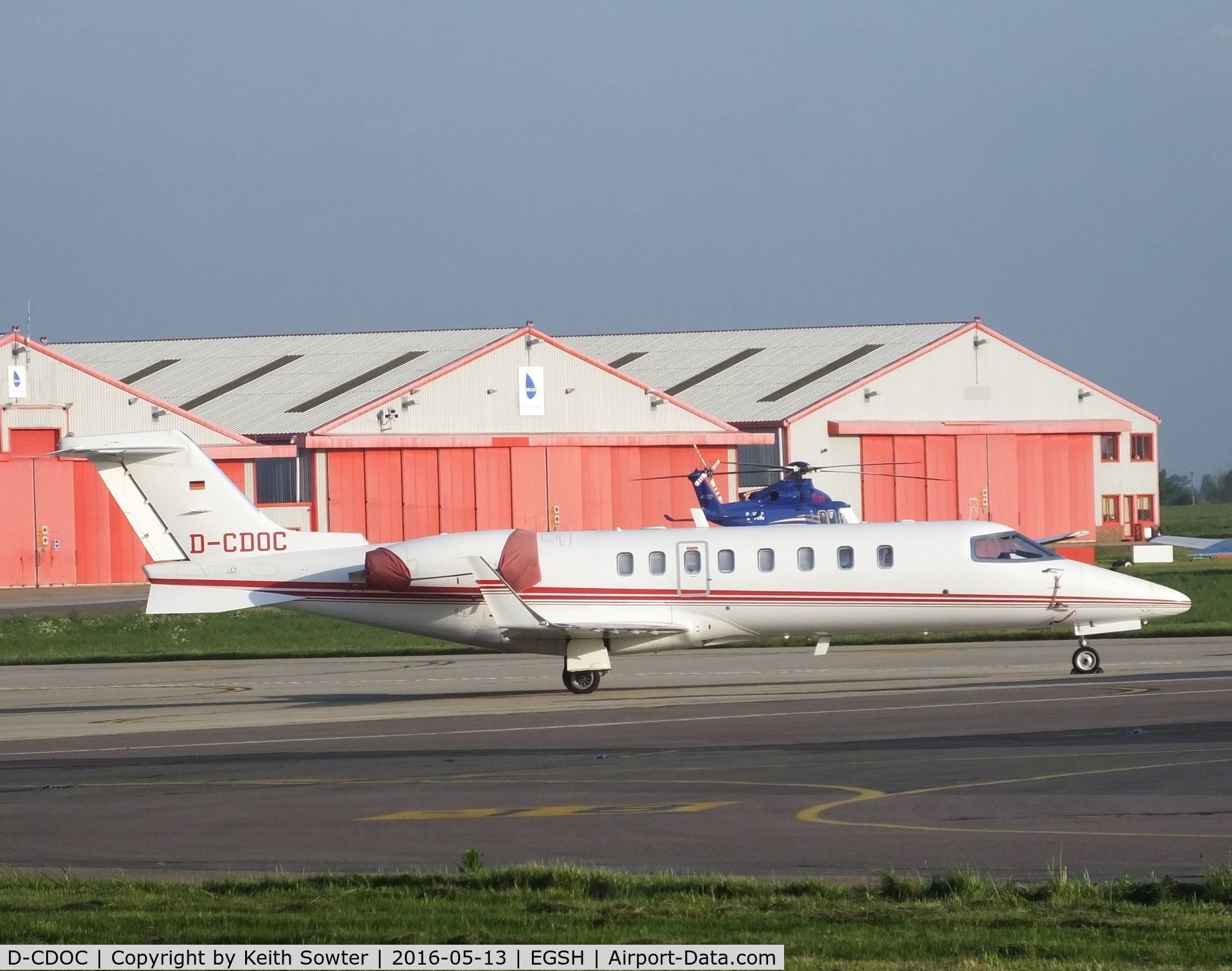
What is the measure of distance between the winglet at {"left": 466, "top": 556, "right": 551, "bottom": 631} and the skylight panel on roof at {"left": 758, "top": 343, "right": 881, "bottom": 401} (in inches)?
1920

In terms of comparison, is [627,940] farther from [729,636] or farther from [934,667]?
[934,667]

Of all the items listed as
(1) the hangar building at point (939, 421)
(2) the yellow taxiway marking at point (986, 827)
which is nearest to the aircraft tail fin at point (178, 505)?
(2) the yellow taxiway marking at point (986, 827)

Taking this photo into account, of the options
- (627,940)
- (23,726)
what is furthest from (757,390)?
(627,940)

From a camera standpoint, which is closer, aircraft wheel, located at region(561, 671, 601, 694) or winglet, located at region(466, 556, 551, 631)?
winglet, located at region(466, 556, 551, 631)

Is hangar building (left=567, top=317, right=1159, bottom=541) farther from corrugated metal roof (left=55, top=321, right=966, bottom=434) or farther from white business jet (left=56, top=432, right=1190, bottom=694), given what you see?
white business jet (left=56, top=432, right=1190, bottom=694)

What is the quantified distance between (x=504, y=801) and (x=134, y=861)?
3649 mm

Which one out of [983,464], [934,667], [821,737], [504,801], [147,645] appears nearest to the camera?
[504,801]

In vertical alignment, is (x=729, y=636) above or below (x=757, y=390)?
below

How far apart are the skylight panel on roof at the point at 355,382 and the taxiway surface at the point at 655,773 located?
3713 centimetres

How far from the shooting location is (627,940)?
9.66 meters

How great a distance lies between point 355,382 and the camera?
2709 inches

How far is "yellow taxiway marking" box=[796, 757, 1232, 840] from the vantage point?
13.1m

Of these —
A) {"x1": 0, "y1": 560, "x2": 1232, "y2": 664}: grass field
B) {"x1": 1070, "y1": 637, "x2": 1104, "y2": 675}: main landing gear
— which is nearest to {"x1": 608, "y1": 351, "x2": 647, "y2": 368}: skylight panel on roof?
{"x1": 0, "y1": 560, "x2": 1232, "y2": 664}: grass field

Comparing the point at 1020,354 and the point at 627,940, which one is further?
the point at 1020,354
